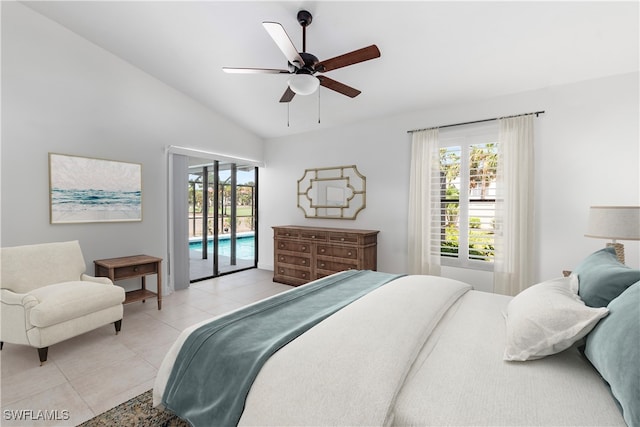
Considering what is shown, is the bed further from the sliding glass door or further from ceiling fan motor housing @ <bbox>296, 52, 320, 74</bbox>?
the sliding glass door

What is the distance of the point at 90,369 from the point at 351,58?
319 centimetres

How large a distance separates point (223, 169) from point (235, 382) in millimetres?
4839

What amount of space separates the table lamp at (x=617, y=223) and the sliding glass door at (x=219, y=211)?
16.6 ft

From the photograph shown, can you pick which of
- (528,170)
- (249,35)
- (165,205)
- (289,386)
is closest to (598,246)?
(528,170)

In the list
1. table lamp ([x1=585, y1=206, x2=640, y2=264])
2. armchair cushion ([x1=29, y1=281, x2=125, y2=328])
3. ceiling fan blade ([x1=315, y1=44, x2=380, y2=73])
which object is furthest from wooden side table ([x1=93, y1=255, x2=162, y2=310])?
table lamp ([x1=585, y1=206, x2=640, y2=264])

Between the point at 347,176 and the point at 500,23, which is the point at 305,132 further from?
the point at 500,23

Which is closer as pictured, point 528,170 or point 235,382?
point 235,382

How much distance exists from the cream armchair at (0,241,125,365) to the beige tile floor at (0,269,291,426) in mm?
171

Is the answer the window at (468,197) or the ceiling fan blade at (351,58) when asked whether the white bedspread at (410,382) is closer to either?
the ceiling fan blade at (351,58)

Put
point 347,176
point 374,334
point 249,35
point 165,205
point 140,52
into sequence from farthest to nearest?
1. point 347,176
2. point 165,205
3. point 140,52
4. point 249,35
5. point 374,334

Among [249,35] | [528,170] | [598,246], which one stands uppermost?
[249,35]

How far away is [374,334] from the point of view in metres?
1.30

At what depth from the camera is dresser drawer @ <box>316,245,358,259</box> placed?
162 inches

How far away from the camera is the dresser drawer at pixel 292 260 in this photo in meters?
4.60
